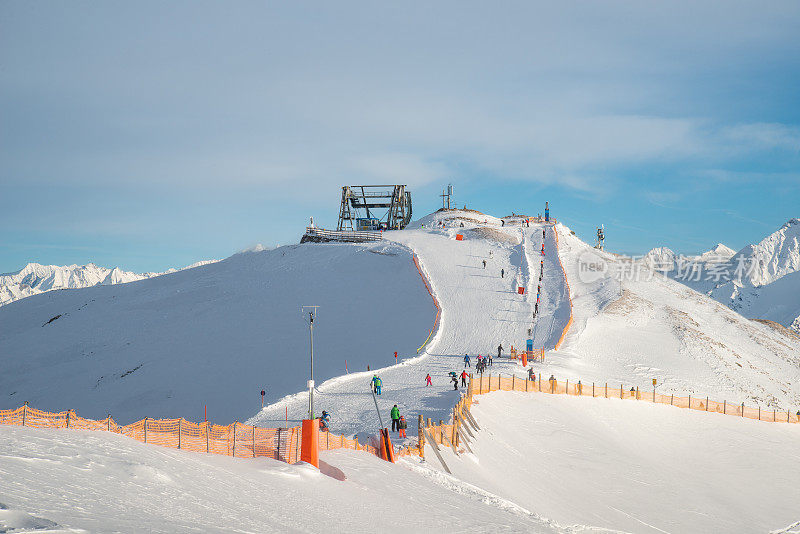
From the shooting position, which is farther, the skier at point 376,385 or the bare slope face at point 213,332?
the bare slope face at point 213,332

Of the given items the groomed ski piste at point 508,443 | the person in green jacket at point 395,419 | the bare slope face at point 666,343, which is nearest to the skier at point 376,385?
the groomed ski piste at point 508,443

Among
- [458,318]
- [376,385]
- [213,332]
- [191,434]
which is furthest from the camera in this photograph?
[213,332]

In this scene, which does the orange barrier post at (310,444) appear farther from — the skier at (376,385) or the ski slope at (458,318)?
the skier at (376,385)

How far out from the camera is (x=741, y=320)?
64.4 metres

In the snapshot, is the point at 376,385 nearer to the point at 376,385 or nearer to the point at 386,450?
the point at 376,385

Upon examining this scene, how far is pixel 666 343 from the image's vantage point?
50.5 meters

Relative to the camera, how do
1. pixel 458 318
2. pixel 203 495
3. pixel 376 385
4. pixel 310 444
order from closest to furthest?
pixel 203 495, pixel 310 444, pixel 376 385, pixel 458 318

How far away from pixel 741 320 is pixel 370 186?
49358 mm

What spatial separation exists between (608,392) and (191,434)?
25.8m

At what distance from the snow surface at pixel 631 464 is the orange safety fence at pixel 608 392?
0.51m

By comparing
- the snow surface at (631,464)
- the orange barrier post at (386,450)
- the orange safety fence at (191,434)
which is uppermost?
the orange safety fence at (191,434)

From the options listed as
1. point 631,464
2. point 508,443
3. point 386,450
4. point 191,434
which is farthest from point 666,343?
point 191,434

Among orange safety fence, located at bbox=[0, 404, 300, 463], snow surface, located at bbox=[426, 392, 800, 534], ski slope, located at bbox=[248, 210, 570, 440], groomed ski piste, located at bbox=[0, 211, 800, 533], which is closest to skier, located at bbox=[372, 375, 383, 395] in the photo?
ski slope, located at bbox=[248, 210, 570, 440]

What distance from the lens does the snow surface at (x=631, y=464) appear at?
2116cm
